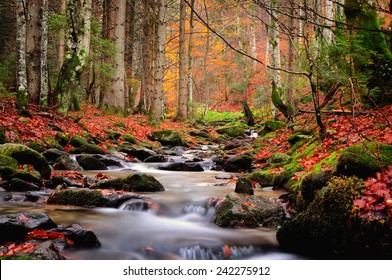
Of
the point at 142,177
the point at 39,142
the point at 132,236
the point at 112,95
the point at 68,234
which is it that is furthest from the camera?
the point at 112,95

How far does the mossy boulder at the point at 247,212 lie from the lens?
466 centimetres

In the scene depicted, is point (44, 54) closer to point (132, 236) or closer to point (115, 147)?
point (115, 147)

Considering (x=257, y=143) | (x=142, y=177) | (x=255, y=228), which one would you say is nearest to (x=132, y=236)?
(x=255, y=228)

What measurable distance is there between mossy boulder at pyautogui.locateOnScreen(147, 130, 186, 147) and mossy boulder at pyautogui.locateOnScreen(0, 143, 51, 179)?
7401 mm

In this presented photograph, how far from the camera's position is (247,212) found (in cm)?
478

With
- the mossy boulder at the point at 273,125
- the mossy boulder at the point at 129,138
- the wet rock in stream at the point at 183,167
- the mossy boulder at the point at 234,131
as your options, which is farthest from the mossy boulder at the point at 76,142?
the mossy boulder at the point at 234,131

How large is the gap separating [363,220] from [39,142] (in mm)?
7624

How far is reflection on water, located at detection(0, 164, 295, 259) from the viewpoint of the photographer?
3.97 meters

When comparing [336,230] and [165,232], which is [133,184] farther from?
[336,230]

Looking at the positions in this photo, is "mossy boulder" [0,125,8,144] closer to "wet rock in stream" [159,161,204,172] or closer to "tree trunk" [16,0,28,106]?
"tree trunk" [16,0,28,106]

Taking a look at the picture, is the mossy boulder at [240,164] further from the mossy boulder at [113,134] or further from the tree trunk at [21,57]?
the tree trunk at [21,57]

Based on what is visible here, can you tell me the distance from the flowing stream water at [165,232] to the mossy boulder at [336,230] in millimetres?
236

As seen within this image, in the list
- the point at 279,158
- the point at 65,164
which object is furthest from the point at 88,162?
the point at 279,158

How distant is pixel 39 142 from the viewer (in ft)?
27.7
